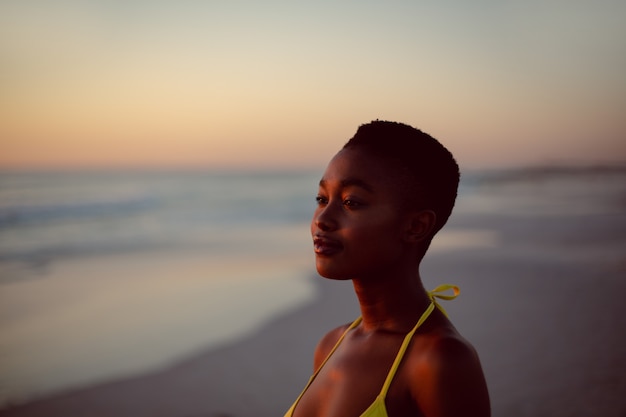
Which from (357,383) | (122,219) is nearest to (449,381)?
(357,383)

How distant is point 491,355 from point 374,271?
494 cm

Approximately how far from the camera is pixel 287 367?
6.38 m

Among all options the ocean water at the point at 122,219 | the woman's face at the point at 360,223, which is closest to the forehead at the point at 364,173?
the woman's face at the point at 360,223

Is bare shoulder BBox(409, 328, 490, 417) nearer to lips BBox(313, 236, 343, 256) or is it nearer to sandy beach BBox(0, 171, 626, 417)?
lips BBox(313, 236, 343, 256)

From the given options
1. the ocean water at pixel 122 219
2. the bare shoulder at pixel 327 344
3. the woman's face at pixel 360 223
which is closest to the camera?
the woman's face at pixel 360 223

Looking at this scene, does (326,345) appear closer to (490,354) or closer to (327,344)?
(327,344)

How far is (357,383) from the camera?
1874mm

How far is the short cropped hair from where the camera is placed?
6.21ft

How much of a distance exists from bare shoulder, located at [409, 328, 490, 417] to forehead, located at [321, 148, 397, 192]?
1.47ft

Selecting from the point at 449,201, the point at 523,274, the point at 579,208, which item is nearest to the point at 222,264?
the point at 523,274

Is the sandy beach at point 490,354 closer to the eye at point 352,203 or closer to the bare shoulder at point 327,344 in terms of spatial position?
the bare shoulder at point 327,344

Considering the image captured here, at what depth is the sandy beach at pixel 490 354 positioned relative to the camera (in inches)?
215

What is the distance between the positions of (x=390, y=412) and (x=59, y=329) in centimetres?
628

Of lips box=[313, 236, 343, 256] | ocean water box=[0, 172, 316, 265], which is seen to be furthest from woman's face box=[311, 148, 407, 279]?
ocean water box=[0, 172, 316, 265]
